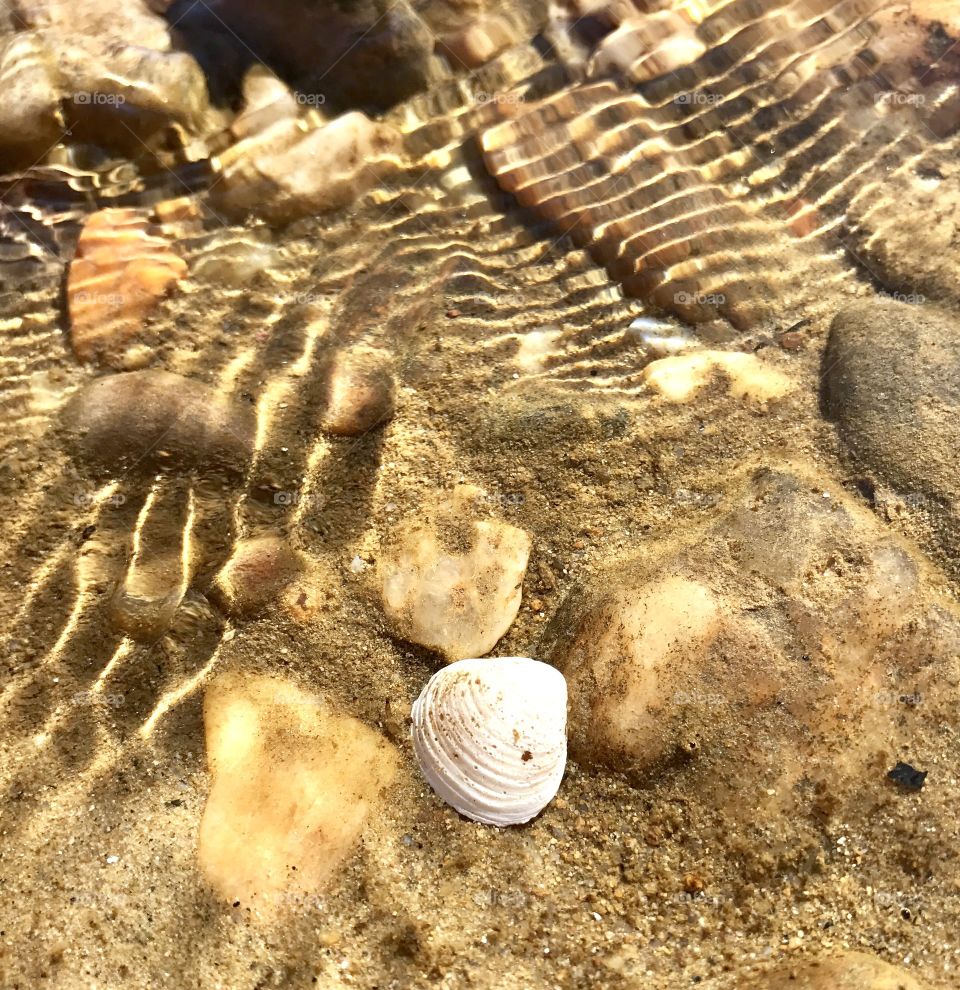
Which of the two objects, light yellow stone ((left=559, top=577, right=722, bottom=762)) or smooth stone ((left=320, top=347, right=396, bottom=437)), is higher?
smooth stone ((left=320, top=347, right=396, bottom=437))

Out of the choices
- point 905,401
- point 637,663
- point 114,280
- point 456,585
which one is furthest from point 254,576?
point 905,401

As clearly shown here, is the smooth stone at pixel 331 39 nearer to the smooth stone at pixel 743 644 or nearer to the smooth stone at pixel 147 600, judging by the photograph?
the smooth stone at pixel 147 600

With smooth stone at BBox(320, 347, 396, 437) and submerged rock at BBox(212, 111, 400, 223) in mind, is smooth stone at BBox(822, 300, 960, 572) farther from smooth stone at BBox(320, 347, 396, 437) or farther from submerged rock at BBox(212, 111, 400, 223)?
submerged rock at BBox(212, 111, 400, 223)

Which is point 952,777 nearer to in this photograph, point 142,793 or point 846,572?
point 846,572

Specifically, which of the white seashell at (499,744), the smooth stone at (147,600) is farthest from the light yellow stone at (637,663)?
the smooth stone at (147,600)

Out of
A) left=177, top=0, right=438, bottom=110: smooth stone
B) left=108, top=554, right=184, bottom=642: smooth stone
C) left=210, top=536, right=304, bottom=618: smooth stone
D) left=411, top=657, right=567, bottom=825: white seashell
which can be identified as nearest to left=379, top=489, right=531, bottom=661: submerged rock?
left=411, top=657, right=567, bottom=825: white seashell

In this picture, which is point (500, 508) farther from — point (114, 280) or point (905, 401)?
point (114, 280)

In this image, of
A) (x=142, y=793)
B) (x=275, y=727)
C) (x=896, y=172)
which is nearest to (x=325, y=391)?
(x=275, y=727)
